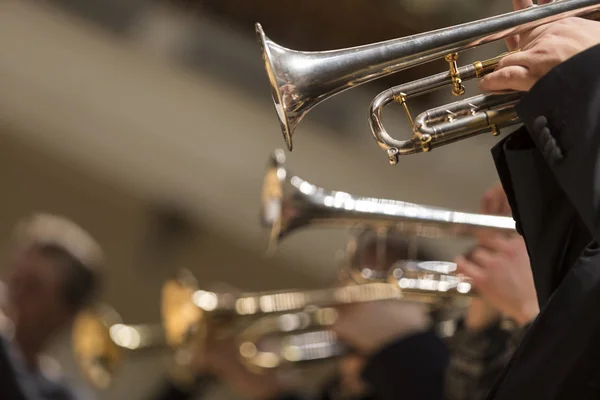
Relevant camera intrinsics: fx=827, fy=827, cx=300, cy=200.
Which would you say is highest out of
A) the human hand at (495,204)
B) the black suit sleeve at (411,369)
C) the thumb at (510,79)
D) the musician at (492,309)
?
the thumb at (510,79)

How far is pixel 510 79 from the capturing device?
109cm

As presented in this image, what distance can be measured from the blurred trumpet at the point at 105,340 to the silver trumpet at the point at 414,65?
2.19 m

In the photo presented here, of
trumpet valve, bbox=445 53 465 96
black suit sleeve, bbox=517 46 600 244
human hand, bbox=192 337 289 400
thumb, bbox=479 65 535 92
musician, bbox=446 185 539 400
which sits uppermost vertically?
trumpet valve, bbox=445 53 465 96

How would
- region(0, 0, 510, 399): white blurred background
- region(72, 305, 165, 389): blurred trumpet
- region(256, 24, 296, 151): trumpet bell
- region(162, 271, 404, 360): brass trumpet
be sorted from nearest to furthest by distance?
region(256, 24, 296, 151): trumpet bell, region(162, 271, 404, 360): brass trumpet, region(72, 305, 165, 389): blurred trumpet, region(0, 0, 510, 399): white blurred background

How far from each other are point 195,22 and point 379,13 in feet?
3.43

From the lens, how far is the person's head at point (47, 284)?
3025mm

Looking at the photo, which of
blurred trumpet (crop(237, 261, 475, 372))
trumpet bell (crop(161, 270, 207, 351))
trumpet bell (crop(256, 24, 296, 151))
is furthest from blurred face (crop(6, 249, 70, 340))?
trumpet bell (crop(256, 24, 296, 151))

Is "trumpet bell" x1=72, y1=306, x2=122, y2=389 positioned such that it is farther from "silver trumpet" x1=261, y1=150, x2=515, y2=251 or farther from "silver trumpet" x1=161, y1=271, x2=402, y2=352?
"silver trumpet" x1=261, y1=150, x2=515, y2=251

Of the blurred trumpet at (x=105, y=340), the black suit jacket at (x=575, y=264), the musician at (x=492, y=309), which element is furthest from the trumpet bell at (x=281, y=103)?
the blurred trumpet at (x=105, y=340)

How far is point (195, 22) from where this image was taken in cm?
427

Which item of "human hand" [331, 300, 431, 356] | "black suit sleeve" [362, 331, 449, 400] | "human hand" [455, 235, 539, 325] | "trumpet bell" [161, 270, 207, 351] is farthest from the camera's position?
"trumpet bell" [161, 270, 207, 351]

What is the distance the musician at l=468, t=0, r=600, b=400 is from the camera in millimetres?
976

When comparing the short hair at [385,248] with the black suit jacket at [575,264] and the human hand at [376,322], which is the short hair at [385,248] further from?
the black suit jacket at [575,264]

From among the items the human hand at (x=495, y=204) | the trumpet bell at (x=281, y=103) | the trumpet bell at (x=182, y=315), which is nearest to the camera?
the trumpet bell at (x=281, y=103)
